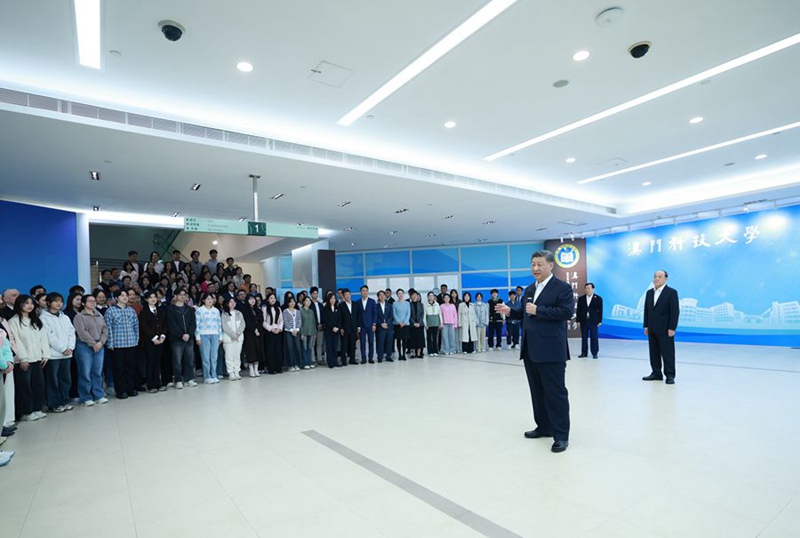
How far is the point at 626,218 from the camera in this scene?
12.0m

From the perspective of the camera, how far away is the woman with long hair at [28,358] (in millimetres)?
5043

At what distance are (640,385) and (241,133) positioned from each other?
6423 mm

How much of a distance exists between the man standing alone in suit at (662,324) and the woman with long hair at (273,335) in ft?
20.0

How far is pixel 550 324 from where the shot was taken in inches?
142

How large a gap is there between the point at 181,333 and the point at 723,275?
12.7 meters

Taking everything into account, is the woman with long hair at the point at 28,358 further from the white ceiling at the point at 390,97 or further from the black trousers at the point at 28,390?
the white ceiling at the point at 390,97

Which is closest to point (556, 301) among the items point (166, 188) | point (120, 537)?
point (120, 537)

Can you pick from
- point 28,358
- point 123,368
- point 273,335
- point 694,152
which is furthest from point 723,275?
point 28,358

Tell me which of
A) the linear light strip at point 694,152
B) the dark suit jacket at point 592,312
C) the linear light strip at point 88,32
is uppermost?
the linear light strip at point 88,32

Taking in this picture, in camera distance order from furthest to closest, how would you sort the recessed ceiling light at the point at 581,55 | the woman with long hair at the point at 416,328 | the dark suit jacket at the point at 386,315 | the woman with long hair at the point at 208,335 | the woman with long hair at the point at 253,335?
the woman with long hair at the point at 416,328 → the dark suit jacket at the point at 386,315 → the woman with long hair at the point at 253,335 → the woman with long hair at the point at 208,335 → the recessed ceiling light at the point at 581,55

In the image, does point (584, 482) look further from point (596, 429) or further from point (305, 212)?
point (305, 212)

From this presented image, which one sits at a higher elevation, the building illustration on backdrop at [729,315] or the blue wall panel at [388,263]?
the blue wall panel at [388,263]

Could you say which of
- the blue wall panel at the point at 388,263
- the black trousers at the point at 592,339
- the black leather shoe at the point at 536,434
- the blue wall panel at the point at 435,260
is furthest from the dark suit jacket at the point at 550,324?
the blue wall panel at the point at 388,263

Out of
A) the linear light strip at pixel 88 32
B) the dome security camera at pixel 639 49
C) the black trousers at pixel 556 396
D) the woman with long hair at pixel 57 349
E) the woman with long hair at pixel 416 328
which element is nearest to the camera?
the black trousers at pixel 556 396
